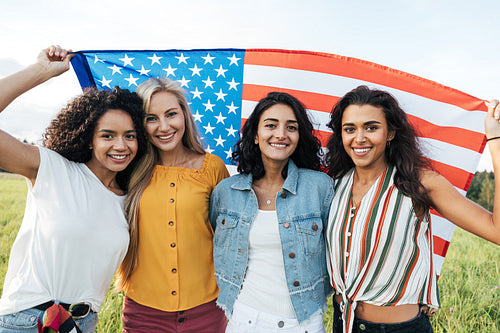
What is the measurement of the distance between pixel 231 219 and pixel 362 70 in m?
2.71

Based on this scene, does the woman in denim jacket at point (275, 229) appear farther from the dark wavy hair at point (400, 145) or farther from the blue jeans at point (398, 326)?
the dark wavy hair at point (400, 145)

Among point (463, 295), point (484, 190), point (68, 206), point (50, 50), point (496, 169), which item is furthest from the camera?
point (484, 190)

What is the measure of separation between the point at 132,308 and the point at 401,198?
2.54 meters

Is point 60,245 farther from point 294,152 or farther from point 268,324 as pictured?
point 294,152

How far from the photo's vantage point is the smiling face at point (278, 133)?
2.83m

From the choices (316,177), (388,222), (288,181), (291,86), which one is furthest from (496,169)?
(291,86)

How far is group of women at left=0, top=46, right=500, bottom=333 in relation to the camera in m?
2.40

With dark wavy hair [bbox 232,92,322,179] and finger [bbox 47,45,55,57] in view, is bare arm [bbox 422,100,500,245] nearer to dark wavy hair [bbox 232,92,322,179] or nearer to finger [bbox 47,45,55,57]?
dark wavy hair [bbox 232,92,322,179]

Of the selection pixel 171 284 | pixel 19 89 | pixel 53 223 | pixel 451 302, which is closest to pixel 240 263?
pixel 171 284

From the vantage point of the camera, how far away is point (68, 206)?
100.0 inches

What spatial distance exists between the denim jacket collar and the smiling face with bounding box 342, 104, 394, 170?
0.49 metres

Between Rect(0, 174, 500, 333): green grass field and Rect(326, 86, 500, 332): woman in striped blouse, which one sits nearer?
Rect(326, 86, 500, 332): woman in striped blouse

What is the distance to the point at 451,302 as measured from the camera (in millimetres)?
5195

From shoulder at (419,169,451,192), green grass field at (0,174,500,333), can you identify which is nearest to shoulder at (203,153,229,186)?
shoulder at (419,169,451,192)
